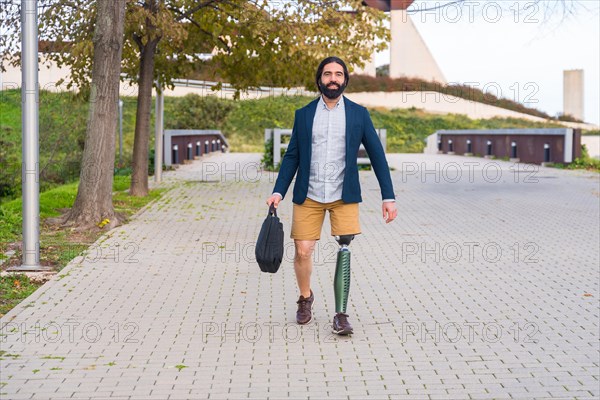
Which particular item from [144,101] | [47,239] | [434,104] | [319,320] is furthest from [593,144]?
[319,320]

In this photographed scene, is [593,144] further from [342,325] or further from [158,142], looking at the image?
[342,325]

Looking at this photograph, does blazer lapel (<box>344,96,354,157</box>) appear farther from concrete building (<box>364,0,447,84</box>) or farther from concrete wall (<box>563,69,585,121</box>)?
concrete building (<box>364,0,447,84</box>)

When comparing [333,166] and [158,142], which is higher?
[158,142]

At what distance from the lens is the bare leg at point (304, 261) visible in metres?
7.00

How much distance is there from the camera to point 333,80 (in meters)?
6.74

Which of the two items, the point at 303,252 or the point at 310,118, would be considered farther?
the point at 303,252

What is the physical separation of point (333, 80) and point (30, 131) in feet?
13.2

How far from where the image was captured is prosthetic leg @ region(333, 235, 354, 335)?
6848 mm

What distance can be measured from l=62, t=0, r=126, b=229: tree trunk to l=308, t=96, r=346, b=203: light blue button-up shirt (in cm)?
700

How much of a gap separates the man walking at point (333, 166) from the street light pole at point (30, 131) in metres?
3.57

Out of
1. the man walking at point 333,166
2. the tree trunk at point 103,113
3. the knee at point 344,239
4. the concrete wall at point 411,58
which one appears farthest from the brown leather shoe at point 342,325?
the concrete wall at point 411,58

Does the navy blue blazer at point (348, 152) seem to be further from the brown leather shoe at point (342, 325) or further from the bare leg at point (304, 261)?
the brown leather shoe at point (342, 325)

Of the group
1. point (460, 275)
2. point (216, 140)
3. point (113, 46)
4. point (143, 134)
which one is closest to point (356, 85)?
point (216, 140)

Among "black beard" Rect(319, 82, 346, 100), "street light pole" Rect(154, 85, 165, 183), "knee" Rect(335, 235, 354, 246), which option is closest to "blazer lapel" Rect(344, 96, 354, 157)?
"black beard" Rect(319, 82, 346, 100)
